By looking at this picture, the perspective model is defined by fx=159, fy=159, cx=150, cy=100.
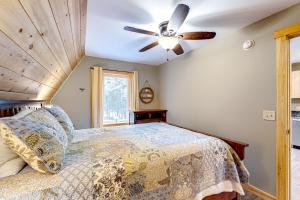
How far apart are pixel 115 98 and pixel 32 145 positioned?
113 inches

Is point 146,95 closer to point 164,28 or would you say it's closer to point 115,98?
point 115,98

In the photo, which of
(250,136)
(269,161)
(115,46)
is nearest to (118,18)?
(115,46)

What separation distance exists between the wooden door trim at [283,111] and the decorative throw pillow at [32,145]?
2.22 metres

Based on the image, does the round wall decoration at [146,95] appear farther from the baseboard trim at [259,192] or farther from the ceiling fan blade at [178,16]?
the baseboard trim at [259,192]

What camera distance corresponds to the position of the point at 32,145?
3.25 feet

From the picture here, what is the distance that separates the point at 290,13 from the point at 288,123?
A: 1.22m

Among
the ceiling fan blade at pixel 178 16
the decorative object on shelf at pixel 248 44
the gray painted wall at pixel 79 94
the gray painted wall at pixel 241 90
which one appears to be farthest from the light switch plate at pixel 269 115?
the gray painted wall at pixel 79 94

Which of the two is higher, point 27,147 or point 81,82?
point 81,82

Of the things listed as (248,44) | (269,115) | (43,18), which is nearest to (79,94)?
(43,18)

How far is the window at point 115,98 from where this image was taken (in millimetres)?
3705

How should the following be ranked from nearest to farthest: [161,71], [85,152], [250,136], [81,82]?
1. [85,152]
2. [250,136]
3. [81,82]
4. [161,71]

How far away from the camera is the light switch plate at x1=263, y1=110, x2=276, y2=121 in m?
1.90

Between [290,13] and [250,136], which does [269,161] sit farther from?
[290,13]

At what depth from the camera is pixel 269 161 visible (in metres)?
1.96
